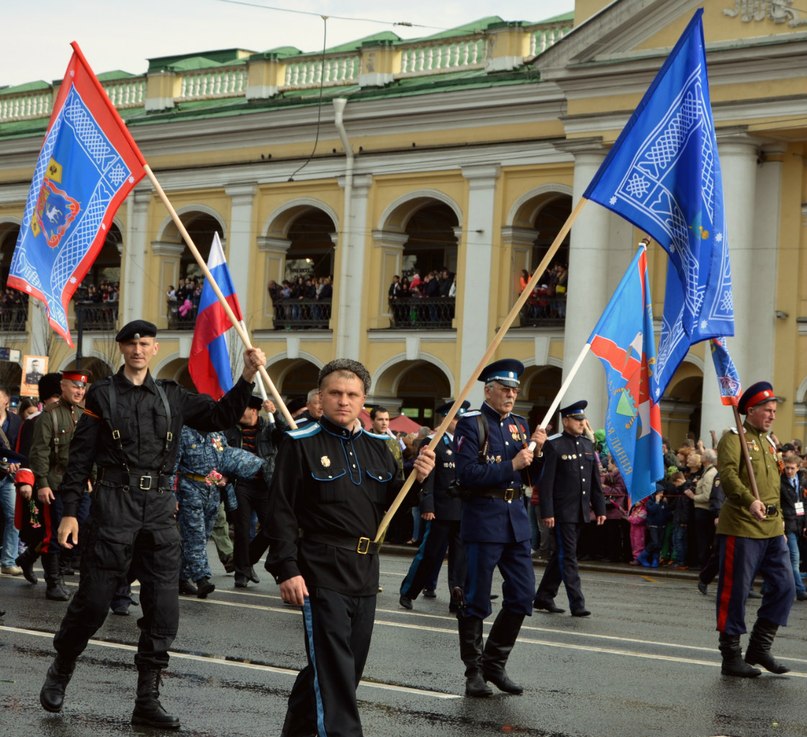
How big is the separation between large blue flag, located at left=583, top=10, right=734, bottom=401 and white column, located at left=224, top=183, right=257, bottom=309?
3031 centimetres

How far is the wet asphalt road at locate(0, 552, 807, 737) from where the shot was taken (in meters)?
8.47

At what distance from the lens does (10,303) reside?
46.8 meters

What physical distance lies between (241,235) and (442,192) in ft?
19.2

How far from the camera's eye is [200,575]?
1444 centimetres

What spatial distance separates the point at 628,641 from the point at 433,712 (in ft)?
13.8

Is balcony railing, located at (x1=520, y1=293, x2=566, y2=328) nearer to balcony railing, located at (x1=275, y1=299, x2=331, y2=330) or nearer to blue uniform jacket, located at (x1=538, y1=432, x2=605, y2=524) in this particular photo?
balcony railing, located at (x1=275, y1=299, x2=331, y2=330)

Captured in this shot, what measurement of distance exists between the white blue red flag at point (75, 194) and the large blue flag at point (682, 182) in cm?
299

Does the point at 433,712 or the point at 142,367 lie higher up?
the point at 142,367

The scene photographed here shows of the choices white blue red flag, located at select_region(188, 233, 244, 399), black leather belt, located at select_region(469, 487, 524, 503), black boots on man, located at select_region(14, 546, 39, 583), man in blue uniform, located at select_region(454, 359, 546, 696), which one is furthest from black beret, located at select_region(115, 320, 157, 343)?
white blue red flag, located at select_region(188, 233, 244, 399)

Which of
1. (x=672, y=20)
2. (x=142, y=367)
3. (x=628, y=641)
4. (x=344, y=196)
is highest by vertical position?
(x=672, y=20)

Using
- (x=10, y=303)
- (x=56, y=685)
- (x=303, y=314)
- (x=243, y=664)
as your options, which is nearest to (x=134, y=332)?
(x=56, y=685)

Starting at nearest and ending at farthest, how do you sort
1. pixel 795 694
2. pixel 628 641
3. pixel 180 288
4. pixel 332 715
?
1. pixel 332 715
2. pixel 795 694
3. pixel 628 641
4. pixel 180 288

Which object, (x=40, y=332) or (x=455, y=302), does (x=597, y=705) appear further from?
(x=40, y=332)

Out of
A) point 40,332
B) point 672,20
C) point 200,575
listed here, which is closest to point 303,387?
point 40,332
